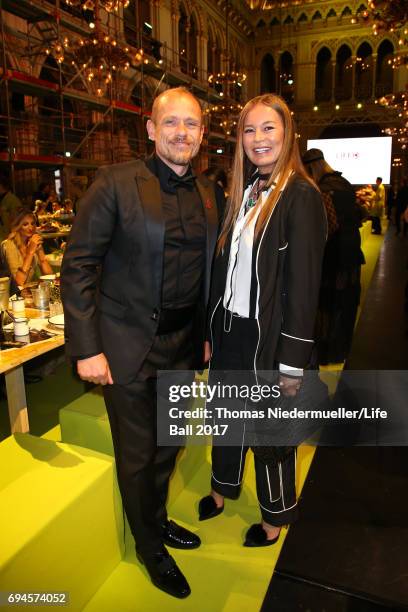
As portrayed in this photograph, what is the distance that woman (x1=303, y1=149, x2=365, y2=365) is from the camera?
3.48 m

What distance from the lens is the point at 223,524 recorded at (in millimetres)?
2219

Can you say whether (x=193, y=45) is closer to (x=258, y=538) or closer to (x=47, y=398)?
(x=47, y=398)

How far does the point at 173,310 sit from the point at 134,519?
77 centimetres

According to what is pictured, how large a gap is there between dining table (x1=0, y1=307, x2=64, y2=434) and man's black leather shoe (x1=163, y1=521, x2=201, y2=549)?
0.95 meters

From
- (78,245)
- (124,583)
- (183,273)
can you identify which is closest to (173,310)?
(183,273)

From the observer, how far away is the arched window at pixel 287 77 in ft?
79.8

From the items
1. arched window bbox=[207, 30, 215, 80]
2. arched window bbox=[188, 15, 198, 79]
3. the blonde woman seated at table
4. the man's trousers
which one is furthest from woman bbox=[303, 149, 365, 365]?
arched window bbox=[207, 30, 215, 80]

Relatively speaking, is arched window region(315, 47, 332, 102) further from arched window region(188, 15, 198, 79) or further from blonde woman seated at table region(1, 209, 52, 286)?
blonde woman seated at table region(1, 209, 52, 286)

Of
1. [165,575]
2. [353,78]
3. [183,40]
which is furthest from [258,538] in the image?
[353,78]

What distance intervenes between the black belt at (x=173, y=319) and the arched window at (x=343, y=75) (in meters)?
24.8

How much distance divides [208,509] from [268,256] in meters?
1.28

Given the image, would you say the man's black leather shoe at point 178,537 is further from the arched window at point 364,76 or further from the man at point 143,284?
the arched window at point 364,76

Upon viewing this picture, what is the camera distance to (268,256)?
1643 mm

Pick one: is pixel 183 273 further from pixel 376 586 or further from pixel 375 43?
pixel 375 43
